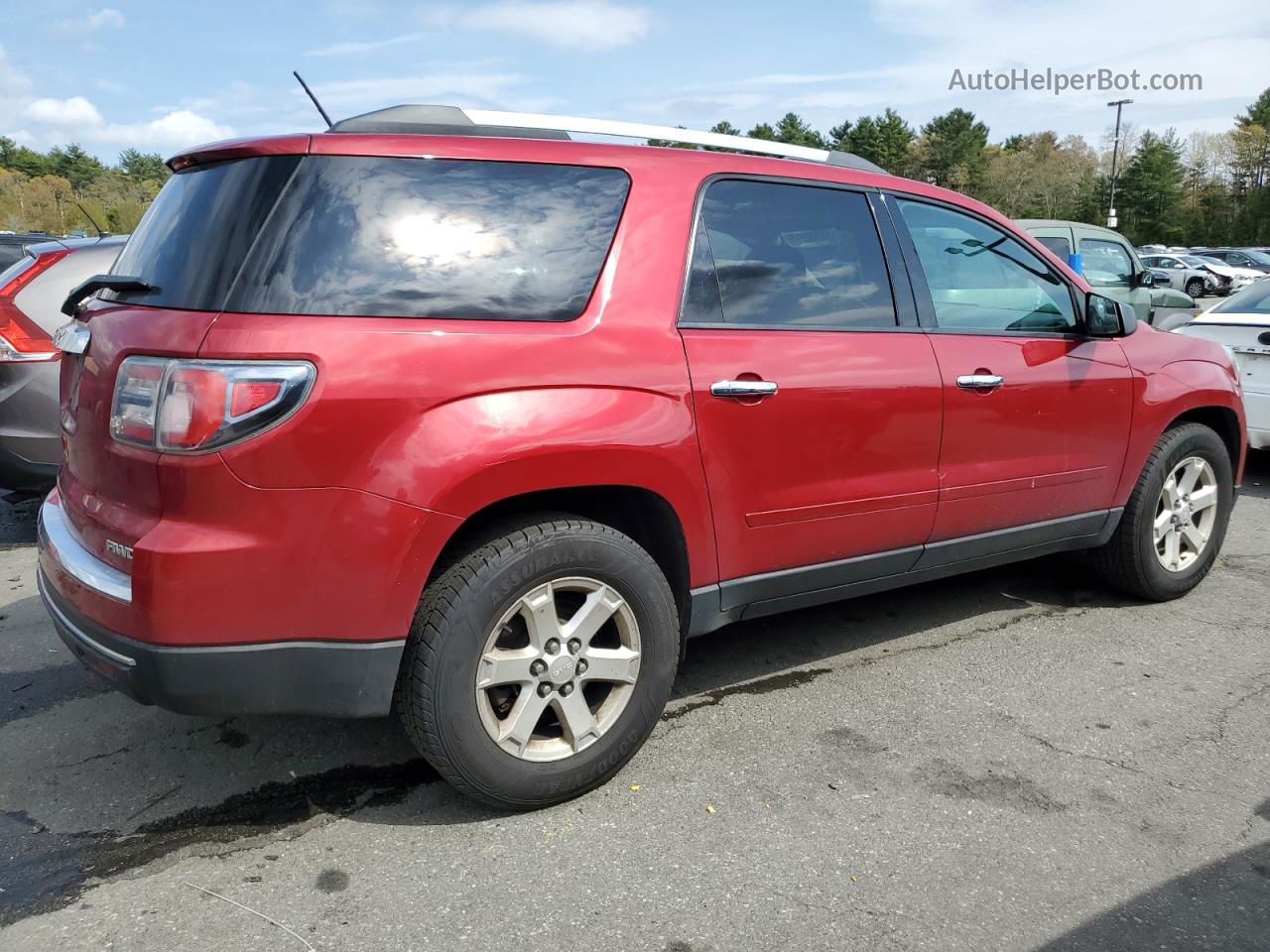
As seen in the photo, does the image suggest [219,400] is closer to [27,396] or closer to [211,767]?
[211,767]

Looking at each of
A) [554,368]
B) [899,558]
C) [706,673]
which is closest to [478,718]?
[554,368]

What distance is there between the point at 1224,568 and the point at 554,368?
4165 mm

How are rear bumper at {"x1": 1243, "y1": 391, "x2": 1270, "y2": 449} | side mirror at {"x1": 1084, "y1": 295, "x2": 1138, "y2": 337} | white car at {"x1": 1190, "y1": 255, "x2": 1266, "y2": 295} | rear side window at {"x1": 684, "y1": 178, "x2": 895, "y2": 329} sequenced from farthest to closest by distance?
white car at {"x1": 1190, "y1": 255, "x2": 1266, "y2": 295}
rear bumper at {"x1": 1243, "y1": 391, "x2": 1270, "y2": 449}
side mirror at {"x1": 1084, "y1": 295, "x2": 1138, "y2": 337}
rear side window at {"x1": 684, "y1": 178, "x2": 895, "y2": 329}

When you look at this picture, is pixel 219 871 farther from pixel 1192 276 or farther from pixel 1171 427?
pixel 1192 276

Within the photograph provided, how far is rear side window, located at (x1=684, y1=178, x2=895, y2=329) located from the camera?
9.99 feet

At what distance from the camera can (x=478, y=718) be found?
259cm

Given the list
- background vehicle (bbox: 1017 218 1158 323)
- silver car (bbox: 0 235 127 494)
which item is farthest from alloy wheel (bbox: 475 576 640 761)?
background vehicle (bbox: 1017 218 1158 323)

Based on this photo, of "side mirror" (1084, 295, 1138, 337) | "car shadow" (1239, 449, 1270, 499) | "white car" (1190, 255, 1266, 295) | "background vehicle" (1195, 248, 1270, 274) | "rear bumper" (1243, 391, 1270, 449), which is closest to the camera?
"side mirror" (1084, 295, 1138, 337)

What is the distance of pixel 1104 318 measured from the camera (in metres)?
4.02

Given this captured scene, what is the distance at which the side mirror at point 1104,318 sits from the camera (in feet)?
13.2

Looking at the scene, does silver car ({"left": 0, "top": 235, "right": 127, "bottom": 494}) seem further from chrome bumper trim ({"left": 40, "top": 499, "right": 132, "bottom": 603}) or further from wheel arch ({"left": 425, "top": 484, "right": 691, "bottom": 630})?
wheel arch ({"left": 425, "top": 484, "right": 691, "bottom": 630})

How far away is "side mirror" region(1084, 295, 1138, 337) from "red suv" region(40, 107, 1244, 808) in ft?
2.40

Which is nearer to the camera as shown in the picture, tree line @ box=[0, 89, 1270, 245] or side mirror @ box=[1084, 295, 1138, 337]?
side mirror @ box=[1084, 295, 1138, 337]

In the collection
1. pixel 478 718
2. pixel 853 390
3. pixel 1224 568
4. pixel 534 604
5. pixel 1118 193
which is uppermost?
pixel 1118 193
